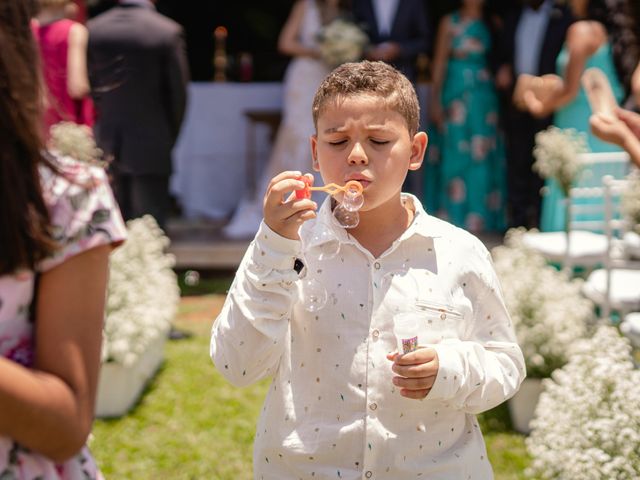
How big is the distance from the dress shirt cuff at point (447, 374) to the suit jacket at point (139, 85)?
13.9 feet

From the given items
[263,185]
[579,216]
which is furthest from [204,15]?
[579,216]

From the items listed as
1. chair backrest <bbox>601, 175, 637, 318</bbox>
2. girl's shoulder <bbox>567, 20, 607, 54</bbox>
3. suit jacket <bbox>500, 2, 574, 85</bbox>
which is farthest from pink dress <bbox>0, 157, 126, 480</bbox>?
suit jacket <bbox>500, 2, 574, 85</bbox>

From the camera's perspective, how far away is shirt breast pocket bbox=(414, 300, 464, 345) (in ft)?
5.95

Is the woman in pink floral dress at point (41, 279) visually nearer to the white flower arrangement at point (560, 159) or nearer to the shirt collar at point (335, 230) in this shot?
the shirt collar at point (335, 230)

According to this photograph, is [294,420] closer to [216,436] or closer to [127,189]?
[216,436]

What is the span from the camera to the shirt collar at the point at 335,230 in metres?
1.90

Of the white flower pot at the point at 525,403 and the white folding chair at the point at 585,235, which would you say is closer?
the white flower pot at the point at 525,403

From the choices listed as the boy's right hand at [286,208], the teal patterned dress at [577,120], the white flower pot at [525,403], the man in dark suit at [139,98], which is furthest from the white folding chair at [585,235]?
the boy's right hand at [286,208]

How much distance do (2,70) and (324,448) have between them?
3.18 feet

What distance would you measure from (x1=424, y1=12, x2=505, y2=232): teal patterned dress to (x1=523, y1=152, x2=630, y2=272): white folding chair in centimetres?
217

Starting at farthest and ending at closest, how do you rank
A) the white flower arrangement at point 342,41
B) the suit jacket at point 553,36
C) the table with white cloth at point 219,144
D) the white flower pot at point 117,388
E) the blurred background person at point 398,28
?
the table with white cloth at point 219,144
the blurred background person at point 398,28
the white flower arrangement at point 342,41
the suit jacket at point 553,36
the white flower pot at point 117,388

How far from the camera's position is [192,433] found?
4164 millimetres

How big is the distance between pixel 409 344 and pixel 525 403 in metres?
2.56

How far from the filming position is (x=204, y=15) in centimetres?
1132
